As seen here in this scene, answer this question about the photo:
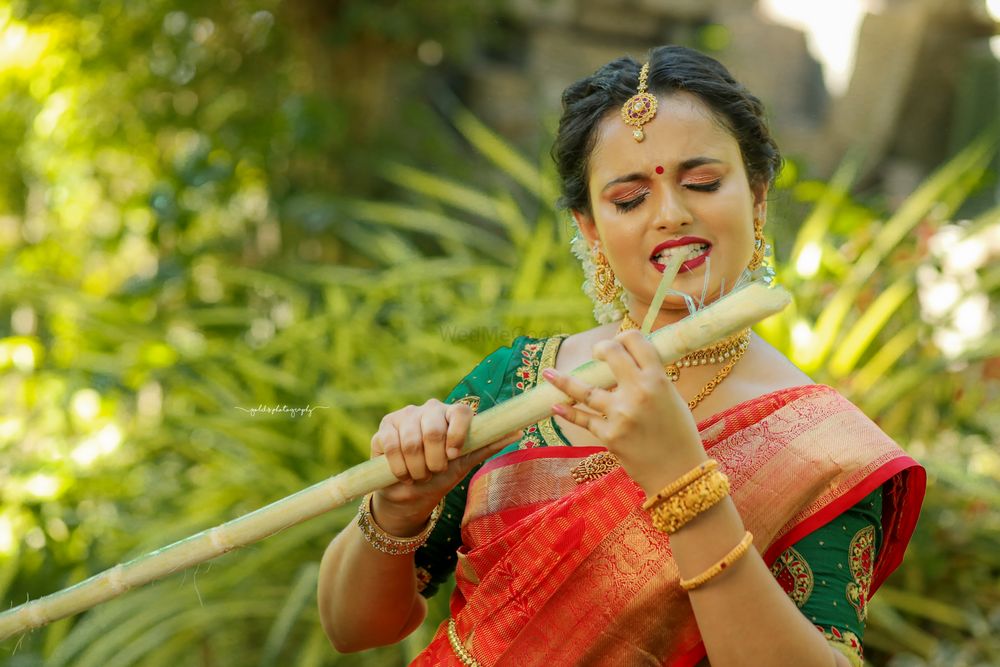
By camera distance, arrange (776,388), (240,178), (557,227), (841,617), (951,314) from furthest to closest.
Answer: (240,178) < (557,227) < (951,314) < (776,388) < (841,617)

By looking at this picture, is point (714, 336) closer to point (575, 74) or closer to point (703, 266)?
point (703, 266)

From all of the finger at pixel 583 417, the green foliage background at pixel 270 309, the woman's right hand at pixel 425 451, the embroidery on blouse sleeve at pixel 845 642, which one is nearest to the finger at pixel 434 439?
the woman's right hand at pixel 425 451

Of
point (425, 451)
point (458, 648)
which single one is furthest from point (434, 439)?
point (458, 648)

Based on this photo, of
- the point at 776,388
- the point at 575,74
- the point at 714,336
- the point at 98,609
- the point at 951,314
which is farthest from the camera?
the point at 575,74

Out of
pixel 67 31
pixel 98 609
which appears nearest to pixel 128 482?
pixel 98 609

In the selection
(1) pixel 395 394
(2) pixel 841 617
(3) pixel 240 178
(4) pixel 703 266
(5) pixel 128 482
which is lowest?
(5) pixel 128 482

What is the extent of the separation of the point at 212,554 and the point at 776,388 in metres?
0.80

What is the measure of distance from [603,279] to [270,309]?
2.93 m

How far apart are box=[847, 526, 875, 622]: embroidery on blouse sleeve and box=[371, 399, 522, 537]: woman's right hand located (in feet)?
1.52

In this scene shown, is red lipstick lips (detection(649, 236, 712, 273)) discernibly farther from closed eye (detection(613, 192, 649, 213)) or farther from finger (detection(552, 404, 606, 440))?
finger (detection(552, 404, 606, 440))

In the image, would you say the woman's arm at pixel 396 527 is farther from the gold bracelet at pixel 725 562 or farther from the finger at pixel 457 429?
the gold bracelet at pixel 725 562

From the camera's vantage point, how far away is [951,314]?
356 centimetres

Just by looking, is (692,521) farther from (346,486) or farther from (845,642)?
(346,486)

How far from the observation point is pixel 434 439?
1380 mm
